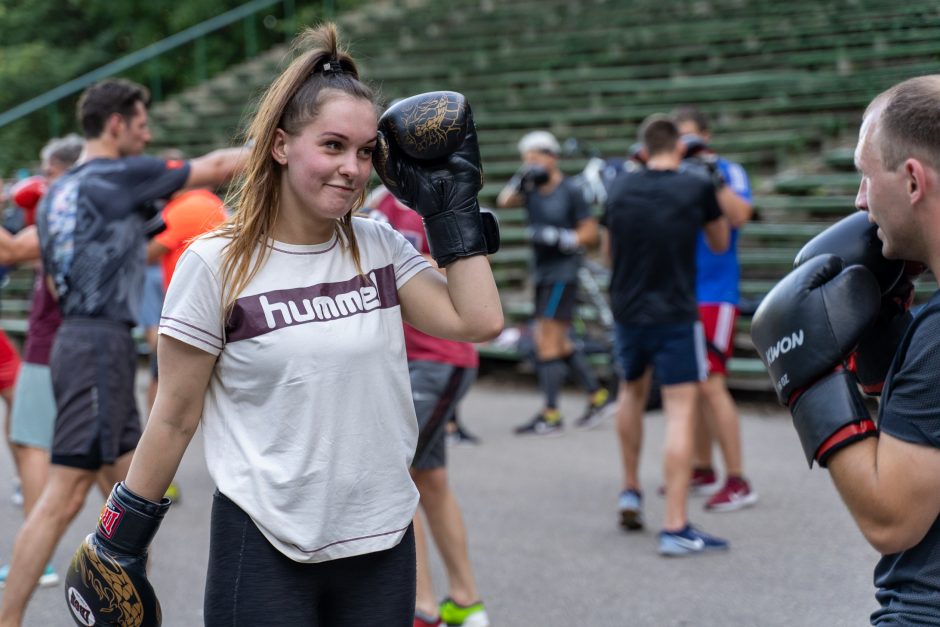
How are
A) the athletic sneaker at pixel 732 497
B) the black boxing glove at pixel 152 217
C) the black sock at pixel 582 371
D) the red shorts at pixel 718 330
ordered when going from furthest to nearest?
the black sock at pixel 582 371 < the red shorts at pixel 718 330 < the athletic sneaker at pixel 732 497 < the black boxing glove at pixel 152 217

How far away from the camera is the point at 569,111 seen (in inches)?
617

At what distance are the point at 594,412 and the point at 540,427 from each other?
22.0 inches

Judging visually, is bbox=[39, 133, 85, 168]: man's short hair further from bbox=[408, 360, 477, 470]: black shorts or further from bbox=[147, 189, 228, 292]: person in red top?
bbox=[408, 360, 477, 470]: black shorts

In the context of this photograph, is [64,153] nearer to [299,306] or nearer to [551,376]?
[551,376]

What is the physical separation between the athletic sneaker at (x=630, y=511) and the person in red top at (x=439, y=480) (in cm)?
160

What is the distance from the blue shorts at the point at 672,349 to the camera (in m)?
5.87

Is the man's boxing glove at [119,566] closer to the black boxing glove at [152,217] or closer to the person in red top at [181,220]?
the black boxing glove at [152,217]

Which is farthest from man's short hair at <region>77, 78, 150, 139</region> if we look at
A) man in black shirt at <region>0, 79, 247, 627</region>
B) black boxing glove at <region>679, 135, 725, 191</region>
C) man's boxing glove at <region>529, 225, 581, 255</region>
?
man's boxing glove at <region>529, 225, 581, 255</region>

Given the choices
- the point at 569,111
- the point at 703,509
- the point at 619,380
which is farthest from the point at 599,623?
the point at 569,111

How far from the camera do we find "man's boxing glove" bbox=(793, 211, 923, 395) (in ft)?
7.86

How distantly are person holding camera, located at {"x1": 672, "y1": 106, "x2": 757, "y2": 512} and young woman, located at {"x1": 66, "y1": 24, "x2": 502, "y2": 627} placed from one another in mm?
4033

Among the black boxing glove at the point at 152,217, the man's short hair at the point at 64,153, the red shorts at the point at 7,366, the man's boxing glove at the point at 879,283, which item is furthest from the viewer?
the man's short hair at the point at 64,153

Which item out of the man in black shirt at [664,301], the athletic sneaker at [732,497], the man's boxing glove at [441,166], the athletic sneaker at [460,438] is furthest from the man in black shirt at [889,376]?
the athletic sneaker at [460,438]

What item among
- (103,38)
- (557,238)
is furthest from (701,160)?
(103,38)
